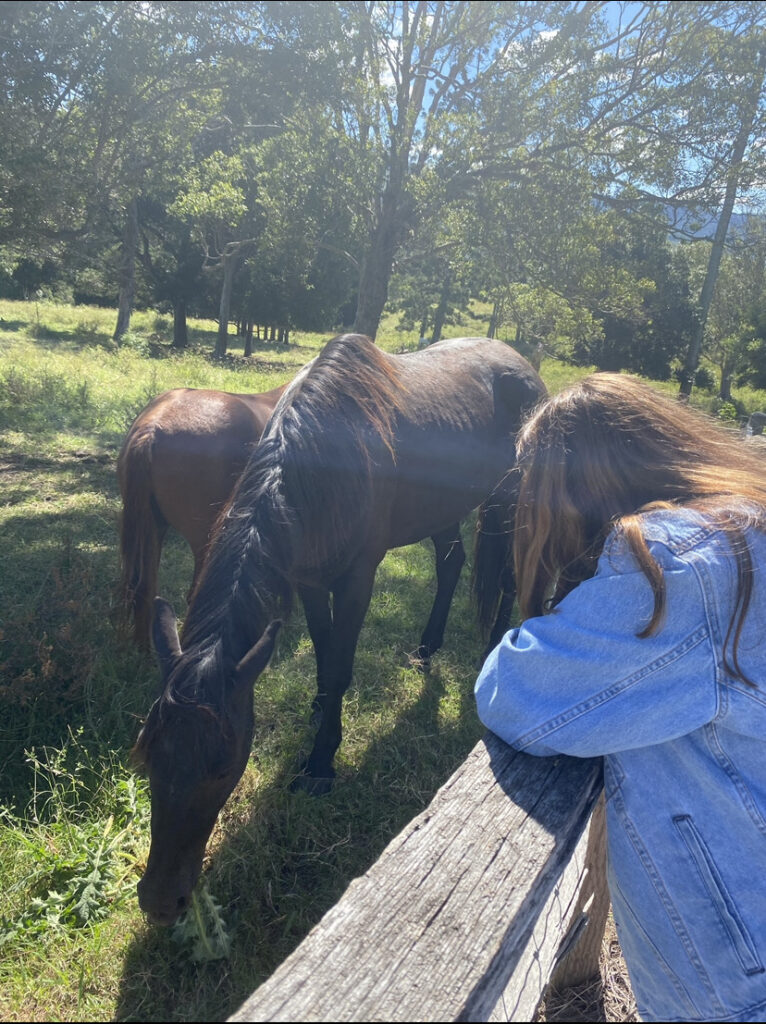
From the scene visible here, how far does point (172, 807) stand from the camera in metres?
1.83

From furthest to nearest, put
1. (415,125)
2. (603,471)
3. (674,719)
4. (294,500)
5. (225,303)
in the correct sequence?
1. (225,303)
2. (415,125)
3. (294,500)
4. (603,471)
5. (674,719)

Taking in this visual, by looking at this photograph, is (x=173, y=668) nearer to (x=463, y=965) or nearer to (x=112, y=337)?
(x=463, y=965)

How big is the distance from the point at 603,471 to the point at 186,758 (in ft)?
4.76

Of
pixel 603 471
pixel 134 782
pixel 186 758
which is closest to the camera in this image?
pixel 603 471

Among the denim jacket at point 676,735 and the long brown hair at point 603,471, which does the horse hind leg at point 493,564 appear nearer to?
the long brown hair at point 603,471

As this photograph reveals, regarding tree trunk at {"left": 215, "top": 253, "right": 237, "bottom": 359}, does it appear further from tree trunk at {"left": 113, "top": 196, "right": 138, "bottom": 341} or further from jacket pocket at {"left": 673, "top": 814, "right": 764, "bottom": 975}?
jacket pocket at {"left": 673, "top": 814, "right": 764, "bottom": 975}

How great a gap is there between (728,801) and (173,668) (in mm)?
1555

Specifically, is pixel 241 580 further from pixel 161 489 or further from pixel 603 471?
pixel 161 489

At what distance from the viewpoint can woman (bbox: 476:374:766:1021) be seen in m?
1.16

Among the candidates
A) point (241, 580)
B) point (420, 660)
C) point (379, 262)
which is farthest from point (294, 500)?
point (379, 262)

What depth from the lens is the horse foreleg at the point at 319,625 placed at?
3.18 m

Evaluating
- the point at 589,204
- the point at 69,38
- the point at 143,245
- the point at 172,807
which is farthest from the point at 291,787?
the point at 143,245

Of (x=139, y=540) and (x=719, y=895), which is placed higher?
(x=719, y=895)

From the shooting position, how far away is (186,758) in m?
1.81
